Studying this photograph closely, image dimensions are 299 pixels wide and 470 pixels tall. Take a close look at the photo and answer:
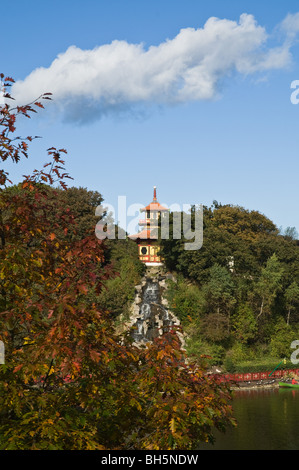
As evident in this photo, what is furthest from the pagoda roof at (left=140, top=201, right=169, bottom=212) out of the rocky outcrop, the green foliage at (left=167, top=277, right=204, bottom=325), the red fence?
the red fence

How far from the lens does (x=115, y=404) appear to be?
6395 millimetres

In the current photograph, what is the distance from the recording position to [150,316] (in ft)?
146

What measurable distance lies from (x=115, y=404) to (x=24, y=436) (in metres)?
1.18

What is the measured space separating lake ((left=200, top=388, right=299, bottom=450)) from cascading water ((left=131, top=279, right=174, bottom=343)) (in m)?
9.89

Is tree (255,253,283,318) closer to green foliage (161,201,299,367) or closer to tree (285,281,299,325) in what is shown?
green foliage (161,201,299,367)

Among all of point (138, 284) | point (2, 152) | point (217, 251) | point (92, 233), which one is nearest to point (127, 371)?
point (92, 233)

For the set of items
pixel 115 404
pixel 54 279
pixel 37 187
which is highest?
pixel 37 187

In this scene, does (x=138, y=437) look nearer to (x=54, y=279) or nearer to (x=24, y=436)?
(x=24, y=436)

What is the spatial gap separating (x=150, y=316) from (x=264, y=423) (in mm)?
20162

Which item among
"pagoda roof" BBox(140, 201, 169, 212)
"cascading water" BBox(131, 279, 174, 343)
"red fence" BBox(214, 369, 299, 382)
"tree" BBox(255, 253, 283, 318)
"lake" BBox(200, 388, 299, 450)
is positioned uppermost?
"pagoda roof" BBox(140, 201, 169, 212)

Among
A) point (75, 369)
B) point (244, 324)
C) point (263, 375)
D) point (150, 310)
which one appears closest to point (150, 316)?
point (150, 310)

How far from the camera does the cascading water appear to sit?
140ft

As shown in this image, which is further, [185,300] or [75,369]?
[185,300]

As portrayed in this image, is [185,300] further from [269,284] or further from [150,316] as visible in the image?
[269,284]
